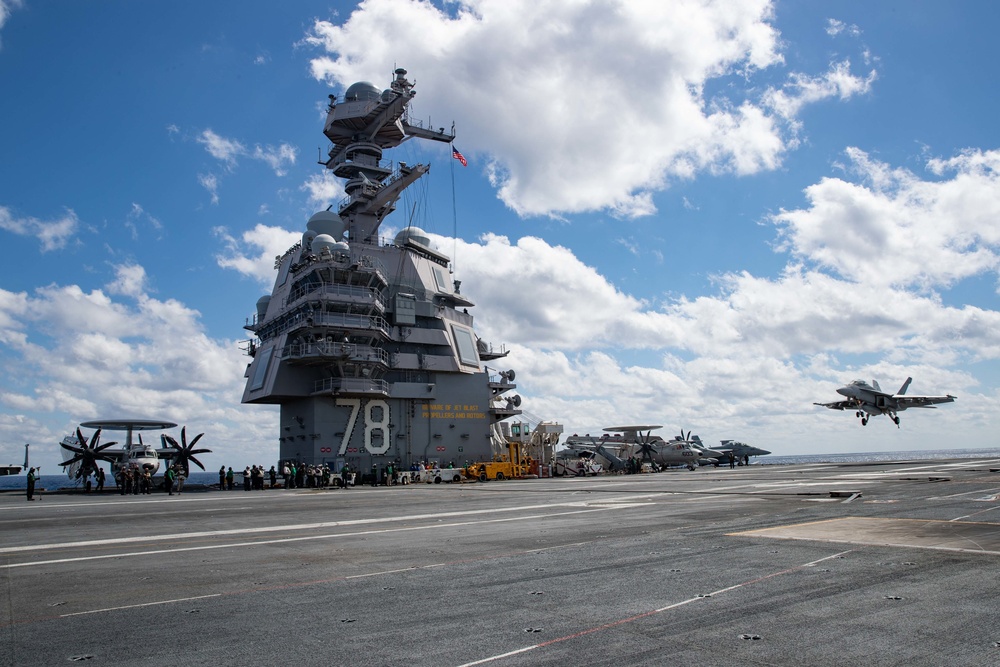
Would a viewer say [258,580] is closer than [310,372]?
Yes

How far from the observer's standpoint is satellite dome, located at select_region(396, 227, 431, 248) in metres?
50.1

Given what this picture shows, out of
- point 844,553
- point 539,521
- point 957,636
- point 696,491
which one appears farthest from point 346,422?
point 957,636

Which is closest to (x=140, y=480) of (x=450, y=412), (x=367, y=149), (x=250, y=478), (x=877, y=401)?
(x=250, y=478)

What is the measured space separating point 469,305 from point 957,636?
1810 inches

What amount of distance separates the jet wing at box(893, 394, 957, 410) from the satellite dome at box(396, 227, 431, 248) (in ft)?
149

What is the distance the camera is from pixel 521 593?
7902mm

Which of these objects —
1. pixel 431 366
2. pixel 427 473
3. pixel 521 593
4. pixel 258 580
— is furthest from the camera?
pixel 431 366

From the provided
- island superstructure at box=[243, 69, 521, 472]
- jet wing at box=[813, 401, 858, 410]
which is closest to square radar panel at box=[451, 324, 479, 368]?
island superstructure at box=[243, 69, 521, 472]

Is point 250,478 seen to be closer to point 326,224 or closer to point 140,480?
point 140,480

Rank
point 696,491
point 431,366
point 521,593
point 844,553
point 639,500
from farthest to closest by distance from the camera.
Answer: point 431,366, point 696,491, point 639,500, point 844,553, point 521,593

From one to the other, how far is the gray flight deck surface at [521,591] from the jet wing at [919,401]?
50.5 metres

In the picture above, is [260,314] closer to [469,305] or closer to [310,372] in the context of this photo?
[310,372]

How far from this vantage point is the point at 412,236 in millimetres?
50281

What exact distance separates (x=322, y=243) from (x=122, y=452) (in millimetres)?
19106
